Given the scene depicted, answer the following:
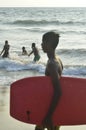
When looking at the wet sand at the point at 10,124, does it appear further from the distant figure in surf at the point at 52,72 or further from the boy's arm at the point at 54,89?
the boy's arm at the point at 54,89

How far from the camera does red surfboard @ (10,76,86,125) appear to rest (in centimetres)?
396

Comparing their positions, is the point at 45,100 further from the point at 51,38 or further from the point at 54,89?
the point at 51,38

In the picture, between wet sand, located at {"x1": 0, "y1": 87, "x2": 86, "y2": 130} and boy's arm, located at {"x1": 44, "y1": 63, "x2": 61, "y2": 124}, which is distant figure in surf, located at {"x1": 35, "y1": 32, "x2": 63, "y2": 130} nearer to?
boy's arm, located at {"x1": 44, "y1": 63, "x2": 61, "y2": 124}

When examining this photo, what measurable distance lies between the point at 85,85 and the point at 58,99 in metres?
0.50

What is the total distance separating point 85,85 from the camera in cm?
416

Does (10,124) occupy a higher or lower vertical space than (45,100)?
lower

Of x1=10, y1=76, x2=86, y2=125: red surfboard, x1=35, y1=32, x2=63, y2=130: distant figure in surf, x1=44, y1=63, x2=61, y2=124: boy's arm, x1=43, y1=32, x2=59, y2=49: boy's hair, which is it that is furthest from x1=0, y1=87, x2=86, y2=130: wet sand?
x1=43, y1=32, x2=59, y2=49: boy's hair

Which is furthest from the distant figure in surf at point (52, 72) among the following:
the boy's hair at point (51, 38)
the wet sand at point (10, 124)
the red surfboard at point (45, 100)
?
the wet sand at point (10, 124)

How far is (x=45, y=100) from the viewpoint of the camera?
3943mm

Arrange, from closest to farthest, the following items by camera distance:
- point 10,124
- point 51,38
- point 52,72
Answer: point 52,72 < point 51,38 < point 10,124

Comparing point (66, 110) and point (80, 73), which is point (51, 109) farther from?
point (80, 73)

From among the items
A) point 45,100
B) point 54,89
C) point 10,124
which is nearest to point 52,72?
point 54,89

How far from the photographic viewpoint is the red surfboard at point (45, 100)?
396cm

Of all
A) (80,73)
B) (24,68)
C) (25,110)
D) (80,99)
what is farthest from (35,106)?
(24,68)
